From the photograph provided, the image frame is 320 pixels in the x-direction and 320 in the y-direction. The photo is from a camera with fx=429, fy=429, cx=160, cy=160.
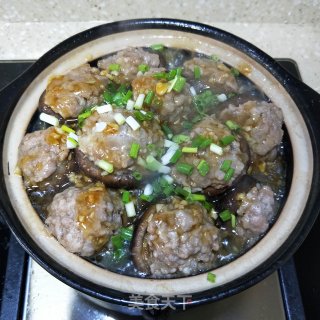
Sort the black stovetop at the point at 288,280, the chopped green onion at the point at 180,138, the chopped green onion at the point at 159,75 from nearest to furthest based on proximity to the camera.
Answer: the chopped green onion at the point at 180,138 < the chopped green onion at the point at 159,75 < the black stovetop at the point at 288,280

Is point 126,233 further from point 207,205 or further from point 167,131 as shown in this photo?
point 167,131

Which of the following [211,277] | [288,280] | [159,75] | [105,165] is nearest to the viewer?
[211,277]

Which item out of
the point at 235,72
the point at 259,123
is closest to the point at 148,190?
the point at 259,123

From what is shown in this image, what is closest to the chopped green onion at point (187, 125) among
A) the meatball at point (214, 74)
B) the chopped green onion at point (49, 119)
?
the meatball at point (214, 74)

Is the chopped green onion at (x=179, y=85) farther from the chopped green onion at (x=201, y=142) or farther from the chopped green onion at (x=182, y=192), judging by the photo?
the chopped green onion at (x=182, y=192)

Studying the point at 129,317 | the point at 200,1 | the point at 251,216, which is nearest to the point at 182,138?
the point at 251,216

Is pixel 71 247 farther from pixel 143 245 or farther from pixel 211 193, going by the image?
pixel 211 193

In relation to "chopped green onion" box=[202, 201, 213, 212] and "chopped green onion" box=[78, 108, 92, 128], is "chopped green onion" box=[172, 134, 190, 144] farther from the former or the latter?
"chopped green onion" box=[78, 108, 92, 128]
